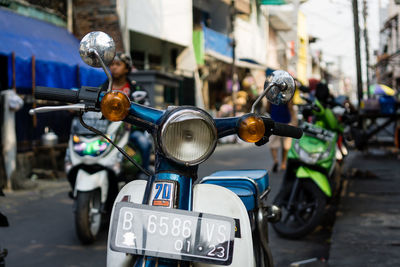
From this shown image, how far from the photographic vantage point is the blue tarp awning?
1019 cm

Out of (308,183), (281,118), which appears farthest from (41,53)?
(308,183)

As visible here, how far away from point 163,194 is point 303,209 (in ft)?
10.2

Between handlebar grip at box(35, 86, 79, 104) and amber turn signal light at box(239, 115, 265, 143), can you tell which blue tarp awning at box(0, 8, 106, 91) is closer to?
handlebar grip at box(35, 86, 79, 104)

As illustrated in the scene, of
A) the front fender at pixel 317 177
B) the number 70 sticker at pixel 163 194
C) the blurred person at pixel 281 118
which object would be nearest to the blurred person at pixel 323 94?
the front fender at pixel 317 177

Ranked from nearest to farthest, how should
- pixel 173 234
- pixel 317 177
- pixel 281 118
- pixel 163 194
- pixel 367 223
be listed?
1. pixel 173 234
2. pixel 163 194
3. pixel 317 177
4. pixel 367 223
5. pixel 281 118

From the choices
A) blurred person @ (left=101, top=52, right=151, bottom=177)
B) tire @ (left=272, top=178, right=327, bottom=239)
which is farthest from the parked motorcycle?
blurred person @ (left=101, top=52, right=151, bottom=177)

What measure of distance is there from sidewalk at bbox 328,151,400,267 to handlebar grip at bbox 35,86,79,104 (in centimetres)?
249

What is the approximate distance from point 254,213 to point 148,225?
93 cm

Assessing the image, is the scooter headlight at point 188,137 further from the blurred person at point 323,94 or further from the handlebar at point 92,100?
the blurred person at point 323,94

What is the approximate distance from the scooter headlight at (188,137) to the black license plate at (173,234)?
22 centimetres

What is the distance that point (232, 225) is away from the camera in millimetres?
2025

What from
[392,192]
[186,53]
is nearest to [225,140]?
[186,53]

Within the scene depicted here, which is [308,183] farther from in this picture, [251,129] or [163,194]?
[163,194]

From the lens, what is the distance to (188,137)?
7.03ft
